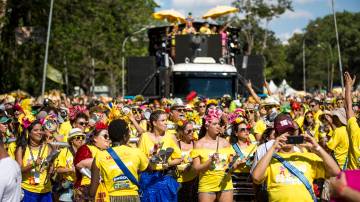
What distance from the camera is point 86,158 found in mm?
8234

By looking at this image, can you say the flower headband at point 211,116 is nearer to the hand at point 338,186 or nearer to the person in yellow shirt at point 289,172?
the person in yellow shirt at point 289,172

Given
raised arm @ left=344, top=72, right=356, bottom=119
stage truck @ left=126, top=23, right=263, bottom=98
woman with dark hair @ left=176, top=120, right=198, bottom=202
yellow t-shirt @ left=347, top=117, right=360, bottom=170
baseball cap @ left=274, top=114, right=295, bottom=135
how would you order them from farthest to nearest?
stage truck @ left=126, top=23, right=263, bottom=98 < woman with dark hair @ left=176, top=120, right=198, bottom=202 < yellow t-shirt @ left=347, top=117, right=360, bottom=170 < raised arm @ left=344, top=72, right=356, bottom=119 < baseball cap @ left=274, top=114, right=295, bottom=135

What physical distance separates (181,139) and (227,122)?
87 centimetres

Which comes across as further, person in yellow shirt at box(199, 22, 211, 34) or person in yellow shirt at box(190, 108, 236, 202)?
person in yellow shirt at box(199, 22, 211, 34)

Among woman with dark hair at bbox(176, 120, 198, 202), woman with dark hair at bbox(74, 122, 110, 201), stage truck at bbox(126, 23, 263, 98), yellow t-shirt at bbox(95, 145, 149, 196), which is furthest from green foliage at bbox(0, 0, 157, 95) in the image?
yellow t-shirt at bbox(95, 145, 149, 196)

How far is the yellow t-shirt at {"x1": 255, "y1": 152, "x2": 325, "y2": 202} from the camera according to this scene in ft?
21.1

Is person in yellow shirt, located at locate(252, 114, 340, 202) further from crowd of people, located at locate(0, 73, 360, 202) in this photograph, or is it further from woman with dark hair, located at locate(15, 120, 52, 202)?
woman with dark hair, located at locate(15, 120, 52, 202)

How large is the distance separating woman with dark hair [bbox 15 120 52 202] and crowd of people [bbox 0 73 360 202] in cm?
1

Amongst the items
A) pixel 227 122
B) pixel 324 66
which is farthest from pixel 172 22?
pixel 324 66

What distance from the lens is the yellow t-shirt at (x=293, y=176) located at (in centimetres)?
644

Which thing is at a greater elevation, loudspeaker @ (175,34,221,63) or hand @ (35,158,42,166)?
loudspeaker @ (175,34,221,63)

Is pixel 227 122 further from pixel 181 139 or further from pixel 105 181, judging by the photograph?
pixel 105 181

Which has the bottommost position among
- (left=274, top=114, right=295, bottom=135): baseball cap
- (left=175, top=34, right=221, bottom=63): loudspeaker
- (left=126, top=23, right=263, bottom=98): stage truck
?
(left=274, top=114, right=295, bottom=135): baseball cap

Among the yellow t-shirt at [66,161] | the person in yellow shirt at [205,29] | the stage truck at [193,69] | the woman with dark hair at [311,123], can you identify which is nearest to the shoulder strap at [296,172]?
the yellow t-shirt at [66,161]
